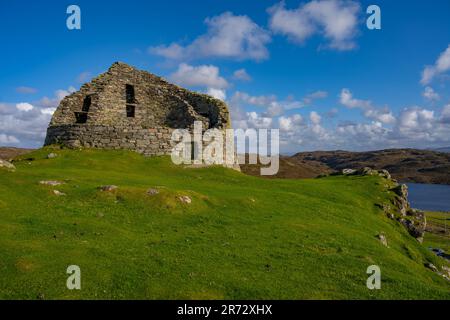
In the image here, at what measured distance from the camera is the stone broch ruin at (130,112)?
4147cm

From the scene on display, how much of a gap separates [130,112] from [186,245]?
37045 mm

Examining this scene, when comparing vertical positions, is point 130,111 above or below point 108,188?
above

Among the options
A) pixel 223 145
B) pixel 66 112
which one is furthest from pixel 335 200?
pixel 66 112

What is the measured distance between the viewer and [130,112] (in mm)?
51719

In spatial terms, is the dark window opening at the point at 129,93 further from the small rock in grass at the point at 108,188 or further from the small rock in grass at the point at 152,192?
the small rock in grass at the point at 152,192

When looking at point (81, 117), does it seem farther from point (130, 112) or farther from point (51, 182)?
point (51, 182)

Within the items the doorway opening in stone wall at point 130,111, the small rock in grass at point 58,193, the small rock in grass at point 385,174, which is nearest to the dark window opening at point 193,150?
the doorway opening in stone wall at point 130,111

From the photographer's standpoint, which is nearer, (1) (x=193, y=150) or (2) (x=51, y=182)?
(2) (x=51, y=182)

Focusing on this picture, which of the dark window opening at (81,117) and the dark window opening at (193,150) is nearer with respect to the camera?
the dark window opening at (193,150)

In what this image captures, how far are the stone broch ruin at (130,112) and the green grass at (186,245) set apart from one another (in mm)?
10514

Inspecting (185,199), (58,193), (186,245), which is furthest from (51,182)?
(186,245)

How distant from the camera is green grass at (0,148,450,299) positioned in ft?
45.3

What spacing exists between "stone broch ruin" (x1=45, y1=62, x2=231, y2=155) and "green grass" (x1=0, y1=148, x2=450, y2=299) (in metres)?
10.5
